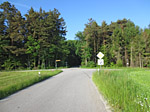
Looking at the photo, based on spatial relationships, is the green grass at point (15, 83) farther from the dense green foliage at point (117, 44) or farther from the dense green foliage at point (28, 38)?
the dense green foliage at point (117, 44)

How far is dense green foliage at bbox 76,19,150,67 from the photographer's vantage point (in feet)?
151

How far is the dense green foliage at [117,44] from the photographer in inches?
1813

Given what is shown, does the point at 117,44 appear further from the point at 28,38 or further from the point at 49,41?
the point at 28,38

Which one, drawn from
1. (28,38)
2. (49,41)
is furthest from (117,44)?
(28,38)

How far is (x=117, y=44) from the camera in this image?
172 feet

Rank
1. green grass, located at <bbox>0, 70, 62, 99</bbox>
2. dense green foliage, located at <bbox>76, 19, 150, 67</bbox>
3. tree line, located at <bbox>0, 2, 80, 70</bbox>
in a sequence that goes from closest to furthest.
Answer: green grass, located at <bbox>0, 70, 62, 99</bbox>, tree line, located at <bbox>0, 2, 80, 70</bbox>, dense green foliage, located at <bbox>76, 19, 150, 67</bbox>

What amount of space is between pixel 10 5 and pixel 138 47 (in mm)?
43992

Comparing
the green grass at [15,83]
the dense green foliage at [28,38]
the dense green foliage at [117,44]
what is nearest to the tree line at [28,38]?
the dense green foliage at [28,38]

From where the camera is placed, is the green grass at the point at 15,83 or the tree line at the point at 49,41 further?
the tree line at the point at 49,41

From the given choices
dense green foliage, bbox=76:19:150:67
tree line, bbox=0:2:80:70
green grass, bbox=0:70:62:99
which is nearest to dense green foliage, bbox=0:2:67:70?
tree line, bbox=0:2:80:70

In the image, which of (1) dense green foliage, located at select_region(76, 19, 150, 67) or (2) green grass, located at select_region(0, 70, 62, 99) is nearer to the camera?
(2) green grass, located at select_region(0, 70, 62, 99)

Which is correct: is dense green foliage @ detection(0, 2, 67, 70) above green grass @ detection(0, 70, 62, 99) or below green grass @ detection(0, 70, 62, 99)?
above

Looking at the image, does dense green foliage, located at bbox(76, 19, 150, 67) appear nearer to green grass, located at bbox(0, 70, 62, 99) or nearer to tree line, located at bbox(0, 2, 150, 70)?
tree line, located at bbox(0, 2, 150, 70)

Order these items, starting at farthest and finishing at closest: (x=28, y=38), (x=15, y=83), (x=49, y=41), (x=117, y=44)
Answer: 1. (x=117, y=44)
2. (x=49, y=41)
3. (x=28, y=38)
4. (x=15, y=83)
